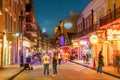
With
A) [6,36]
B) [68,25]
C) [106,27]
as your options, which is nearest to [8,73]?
[6,36]

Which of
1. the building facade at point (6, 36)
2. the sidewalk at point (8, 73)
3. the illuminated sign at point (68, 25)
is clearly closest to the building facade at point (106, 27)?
the sidewalk at point (8, 73)

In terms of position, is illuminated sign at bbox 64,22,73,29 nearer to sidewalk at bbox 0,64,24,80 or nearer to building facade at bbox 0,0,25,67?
building facade at bbox 0,0,25,67

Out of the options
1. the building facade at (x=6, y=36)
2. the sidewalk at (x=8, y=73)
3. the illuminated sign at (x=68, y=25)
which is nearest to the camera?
the sidewalk at (x=8, y=73)

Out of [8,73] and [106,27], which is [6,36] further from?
[8,73]

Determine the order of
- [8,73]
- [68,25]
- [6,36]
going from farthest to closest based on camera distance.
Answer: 1. [68,25]
2. [6,36]
3. [8,73]

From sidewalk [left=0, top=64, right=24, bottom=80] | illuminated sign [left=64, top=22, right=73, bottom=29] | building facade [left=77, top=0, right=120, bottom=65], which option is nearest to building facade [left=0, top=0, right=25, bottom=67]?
sidewalk [left=0, top=64, right=24, bottom=80]

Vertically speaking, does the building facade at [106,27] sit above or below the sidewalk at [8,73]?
above

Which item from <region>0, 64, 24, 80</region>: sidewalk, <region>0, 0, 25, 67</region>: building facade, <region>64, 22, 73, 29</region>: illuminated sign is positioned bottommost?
<region>0, 64, 24, 80</region>: sidewalk

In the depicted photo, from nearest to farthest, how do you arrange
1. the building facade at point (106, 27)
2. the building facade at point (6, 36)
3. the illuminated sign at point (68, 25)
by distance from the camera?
the building facade at point (106, 27), the building facade at point (6, 36), the illuminated sign at point (68, 25)

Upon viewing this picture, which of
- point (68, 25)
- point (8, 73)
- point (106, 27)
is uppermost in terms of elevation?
point (68, 25)

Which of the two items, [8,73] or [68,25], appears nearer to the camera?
[8,73]

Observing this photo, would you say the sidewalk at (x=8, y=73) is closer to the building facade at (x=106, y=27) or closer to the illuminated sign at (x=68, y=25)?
the building facade at (x=106, y=27)

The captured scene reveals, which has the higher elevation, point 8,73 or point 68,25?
point 68,25

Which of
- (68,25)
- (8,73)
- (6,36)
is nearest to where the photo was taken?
(8,73)
